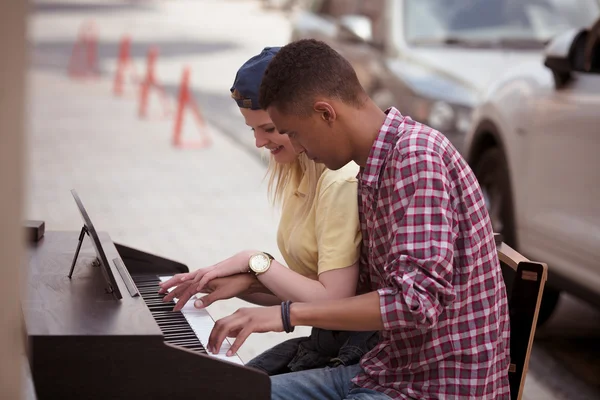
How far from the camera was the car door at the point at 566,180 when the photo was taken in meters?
4.89

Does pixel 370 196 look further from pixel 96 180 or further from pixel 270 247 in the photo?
pixel 96 180

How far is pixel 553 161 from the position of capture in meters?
5.30

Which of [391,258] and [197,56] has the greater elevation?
[391,258]

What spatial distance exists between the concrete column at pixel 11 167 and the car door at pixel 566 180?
12.4 feet

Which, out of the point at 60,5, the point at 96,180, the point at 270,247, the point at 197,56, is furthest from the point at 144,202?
the point at 60,5

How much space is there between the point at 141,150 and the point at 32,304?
9179 millimetres

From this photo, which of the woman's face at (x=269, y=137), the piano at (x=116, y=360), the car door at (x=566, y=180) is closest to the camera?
the piano at (x=116, y=360)

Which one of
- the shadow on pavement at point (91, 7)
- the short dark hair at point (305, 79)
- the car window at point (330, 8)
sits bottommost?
the shadow on pavement at point (91, 7)

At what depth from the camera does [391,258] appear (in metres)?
2.40

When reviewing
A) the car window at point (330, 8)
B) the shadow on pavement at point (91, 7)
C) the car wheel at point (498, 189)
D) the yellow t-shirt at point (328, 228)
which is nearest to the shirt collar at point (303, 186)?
the yellow t-shirt at point (328, 228)

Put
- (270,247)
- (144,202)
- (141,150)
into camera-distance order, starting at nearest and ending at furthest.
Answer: (270,247) → (144,202) → (141,150)

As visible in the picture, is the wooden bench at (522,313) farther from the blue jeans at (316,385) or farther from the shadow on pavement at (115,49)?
the shadow on pavement at (115,49)

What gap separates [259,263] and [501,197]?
3353 mm

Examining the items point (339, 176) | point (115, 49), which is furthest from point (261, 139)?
point (115, 49)
